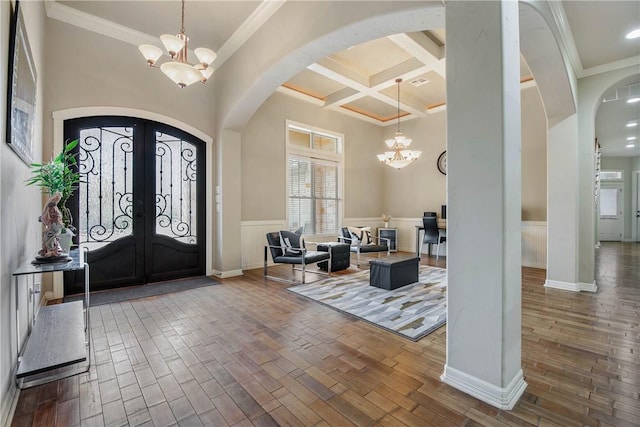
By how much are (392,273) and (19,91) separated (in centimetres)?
413

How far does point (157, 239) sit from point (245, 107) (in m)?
2.56

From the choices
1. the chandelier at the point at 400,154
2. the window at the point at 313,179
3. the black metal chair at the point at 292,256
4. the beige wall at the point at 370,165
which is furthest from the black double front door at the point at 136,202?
the chandelier at the point at 400,154

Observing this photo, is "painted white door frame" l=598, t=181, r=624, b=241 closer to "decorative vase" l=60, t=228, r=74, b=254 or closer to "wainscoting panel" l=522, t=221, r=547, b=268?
"wainscoting panel" l=522, t=221, r=547, b=268

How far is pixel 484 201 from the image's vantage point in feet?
5.75

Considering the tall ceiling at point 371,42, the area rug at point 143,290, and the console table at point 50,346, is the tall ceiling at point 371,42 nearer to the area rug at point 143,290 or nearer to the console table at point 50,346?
the console table at point 50,346

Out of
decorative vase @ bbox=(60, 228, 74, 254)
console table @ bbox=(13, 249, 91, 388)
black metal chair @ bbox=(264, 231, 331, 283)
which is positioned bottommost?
console table @ bbox=(13, 249, 91, 388)

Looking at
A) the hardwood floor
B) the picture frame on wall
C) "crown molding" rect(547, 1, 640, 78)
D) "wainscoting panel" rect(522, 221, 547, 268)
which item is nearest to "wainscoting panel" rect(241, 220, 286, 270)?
the hardwood floor

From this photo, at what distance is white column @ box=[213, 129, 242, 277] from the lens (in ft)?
16.2

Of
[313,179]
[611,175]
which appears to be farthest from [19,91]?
[611,175]

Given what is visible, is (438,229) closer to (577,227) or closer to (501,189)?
(577,227)

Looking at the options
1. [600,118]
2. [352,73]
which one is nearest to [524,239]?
[600,118]

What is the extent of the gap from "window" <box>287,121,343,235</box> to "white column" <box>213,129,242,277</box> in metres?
1.40

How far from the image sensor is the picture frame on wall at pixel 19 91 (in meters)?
1.79

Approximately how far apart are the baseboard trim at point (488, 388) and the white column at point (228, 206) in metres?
3.95
